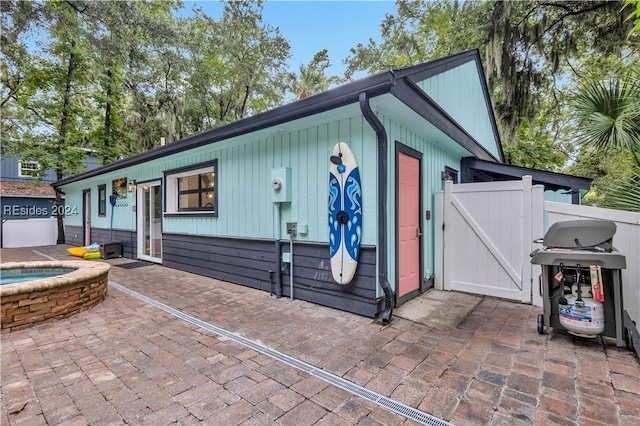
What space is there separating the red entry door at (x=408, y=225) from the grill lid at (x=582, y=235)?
1.48m

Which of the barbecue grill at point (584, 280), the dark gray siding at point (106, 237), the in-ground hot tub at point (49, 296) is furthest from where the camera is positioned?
the dark gray siding at point (106, 237)

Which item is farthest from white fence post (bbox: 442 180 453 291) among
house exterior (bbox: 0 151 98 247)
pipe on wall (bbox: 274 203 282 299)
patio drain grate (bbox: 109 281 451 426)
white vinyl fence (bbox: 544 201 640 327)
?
house exterior (bbox: 0 151 98 247)

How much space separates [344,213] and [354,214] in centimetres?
13

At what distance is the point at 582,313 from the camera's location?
8.04 feet

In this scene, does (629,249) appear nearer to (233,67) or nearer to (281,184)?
(281,184)

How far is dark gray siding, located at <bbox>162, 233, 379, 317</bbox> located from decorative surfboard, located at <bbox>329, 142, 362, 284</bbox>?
156mm

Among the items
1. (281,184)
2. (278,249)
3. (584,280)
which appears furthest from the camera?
(278,249)

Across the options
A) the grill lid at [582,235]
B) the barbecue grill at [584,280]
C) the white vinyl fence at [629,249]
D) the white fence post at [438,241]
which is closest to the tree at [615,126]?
the white vinyl fence at [629,249]

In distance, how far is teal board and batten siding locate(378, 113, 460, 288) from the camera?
349 centimetres

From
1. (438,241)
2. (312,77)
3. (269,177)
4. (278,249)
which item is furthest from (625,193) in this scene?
(312,77)

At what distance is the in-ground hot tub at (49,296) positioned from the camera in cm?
298

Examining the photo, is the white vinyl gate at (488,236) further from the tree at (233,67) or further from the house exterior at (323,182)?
the tree at (233,67)

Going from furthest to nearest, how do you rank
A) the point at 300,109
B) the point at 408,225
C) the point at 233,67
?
the point at 233,67
the point at 408,225
the point at 300,109

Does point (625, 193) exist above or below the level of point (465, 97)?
below
